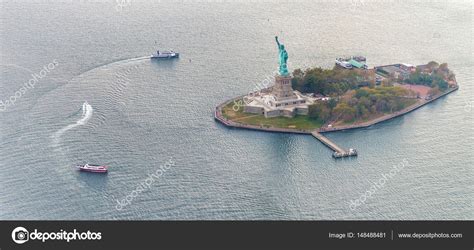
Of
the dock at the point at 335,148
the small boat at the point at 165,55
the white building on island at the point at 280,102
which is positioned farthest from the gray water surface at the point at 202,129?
the white building on island at the point at 280,102

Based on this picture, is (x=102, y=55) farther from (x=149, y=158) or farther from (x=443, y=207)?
(x=443, y=207)

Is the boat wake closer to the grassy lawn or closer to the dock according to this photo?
the grassy lawn

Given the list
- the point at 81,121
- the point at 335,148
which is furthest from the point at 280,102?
the point at 81,121

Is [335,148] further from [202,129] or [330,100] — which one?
[202,129]

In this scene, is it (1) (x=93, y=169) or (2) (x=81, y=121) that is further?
(2) (x=81, y=121)

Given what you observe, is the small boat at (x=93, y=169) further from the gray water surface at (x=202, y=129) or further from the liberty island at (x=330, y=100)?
the liberty island at (x=330, y=100)

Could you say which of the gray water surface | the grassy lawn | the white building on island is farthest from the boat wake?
the white building on island

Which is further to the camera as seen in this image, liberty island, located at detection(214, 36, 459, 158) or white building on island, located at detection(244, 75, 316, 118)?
white building on island, located at detection(244, 75, 316, 118)

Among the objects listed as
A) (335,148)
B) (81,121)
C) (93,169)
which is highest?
(81,121)
